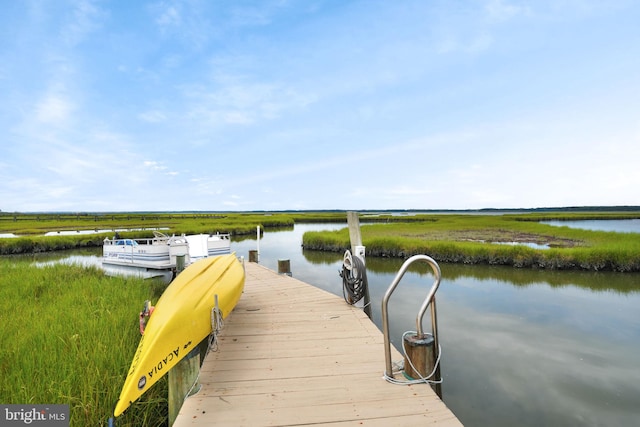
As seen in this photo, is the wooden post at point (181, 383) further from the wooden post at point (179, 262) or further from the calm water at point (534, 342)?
the wooden post at point (179, 262)

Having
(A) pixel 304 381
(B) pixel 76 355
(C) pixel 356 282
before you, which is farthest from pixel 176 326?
(C) pixel 356 282

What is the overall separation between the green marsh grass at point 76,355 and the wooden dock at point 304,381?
33.5 inches

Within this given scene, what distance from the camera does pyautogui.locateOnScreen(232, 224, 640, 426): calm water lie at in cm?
498

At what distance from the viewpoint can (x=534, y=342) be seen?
7.33 m

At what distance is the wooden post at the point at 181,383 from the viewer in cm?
311

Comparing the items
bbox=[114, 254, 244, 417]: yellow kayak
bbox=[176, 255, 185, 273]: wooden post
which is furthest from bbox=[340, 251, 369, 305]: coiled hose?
bbox=[176, 255, 185, 273]: wooden post

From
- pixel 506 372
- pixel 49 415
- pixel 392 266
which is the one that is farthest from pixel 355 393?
pixel 392 266

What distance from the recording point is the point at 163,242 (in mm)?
12352

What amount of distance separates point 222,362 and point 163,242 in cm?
968

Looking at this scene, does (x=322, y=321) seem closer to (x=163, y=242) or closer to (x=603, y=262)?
(x=163, y=242)

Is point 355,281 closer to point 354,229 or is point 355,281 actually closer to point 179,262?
point 354,229

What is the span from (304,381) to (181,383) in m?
1.25

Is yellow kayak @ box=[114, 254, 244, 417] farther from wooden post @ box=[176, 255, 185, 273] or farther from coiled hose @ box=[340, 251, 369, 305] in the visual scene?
wooden post @ box=[176, 255, 185, 273]

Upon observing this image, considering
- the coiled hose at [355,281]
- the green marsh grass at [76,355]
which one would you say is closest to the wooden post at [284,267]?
the coiled hose at [355,281]
